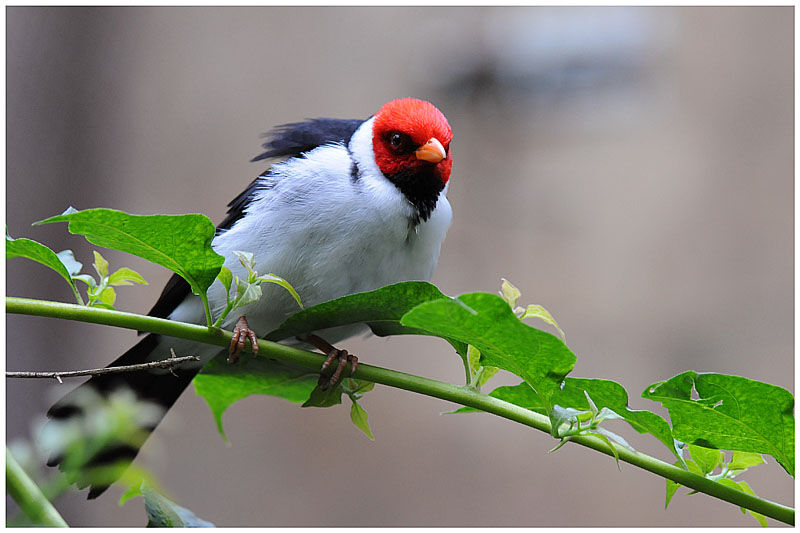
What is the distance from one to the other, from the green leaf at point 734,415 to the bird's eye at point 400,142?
1.95 feet

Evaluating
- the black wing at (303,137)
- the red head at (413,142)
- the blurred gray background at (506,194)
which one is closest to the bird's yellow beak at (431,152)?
the red head at (413,142)

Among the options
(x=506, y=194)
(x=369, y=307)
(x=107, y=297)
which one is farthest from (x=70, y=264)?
(x=506, y=194)

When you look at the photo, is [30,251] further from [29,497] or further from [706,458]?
[706,458]

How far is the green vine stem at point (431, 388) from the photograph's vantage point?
1.70ft

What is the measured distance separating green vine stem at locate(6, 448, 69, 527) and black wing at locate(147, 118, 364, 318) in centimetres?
69

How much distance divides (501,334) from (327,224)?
1.62ft

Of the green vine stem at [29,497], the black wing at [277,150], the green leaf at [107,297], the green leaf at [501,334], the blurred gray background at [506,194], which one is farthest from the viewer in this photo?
the blurred gray background at [506,194]

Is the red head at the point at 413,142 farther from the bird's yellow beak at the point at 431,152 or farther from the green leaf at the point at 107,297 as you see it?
the green leaf at the point at 107,297

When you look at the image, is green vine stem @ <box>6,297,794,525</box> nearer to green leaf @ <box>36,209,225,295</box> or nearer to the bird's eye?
green leaf @ <box>36,209,225,295</box>

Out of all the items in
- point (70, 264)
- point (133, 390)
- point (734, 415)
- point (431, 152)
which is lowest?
point (133, 390)

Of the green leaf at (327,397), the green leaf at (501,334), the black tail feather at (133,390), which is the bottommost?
the black tail feather at (133,390)

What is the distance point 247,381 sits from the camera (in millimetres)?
784

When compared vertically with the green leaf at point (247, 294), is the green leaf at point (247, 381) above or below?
below

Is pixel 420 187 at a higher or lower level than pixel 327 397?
higher
